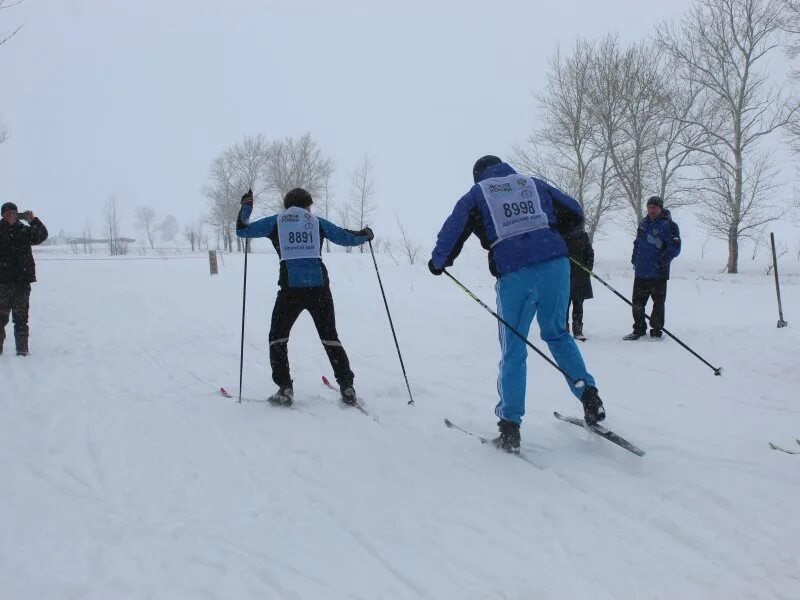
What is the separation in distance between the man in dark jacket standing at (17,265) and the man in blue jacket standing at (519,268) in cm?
Result: 584

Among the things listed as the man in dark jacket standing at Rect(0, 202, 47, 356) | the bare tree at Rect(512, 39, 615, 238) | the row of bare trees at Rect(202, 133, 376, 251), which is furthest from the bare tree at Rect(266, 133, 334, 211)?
the man in dark jacket standing at Rect(0, 202, 47, 356)

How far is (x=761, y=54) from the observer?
2052 cm

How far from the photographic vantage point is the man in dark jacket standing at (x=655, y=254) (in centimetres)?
686

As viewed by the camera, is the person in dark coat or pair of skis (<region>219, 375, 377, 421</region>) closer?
pair of skis (<region>219, 375, 377, 421</region>)

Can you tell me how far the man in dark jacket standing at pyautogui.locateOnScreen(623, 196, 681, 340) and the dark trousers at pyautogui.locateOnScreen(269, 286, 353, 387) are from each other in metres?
4.38

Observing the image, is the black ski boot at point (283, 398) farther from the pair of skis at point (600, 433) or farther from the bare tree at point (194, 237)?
the bare tree at point (194, 237)

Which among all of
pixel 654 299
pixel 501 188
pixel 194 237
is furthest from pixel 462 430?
pixel 194 237

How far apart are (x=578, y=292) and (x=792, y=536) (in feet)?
16.8

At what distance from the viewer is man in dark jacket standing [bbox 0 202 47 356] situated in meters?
6.27

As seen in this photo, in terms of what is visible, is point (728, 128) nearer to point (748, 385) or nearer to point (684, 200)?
point (684, 200)

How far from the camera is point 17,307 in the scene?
21.2ft

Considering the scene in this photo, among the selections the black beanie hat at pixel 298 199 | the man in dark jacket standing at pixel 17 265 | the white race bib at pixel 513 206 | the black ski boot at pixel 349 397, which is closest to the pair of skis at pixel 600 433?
the black ski boot at pixel 349 397

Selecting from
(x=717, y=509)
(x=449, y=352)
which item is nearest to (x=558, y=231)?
(x=717, y=509)

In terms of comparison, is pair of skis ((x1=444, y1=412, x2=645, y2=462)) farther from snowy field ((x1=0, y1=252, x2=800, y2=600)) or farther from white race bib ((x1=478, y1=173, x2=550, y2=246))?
white race bib ((x1=478, y1=173, x2=550, y2=246))
